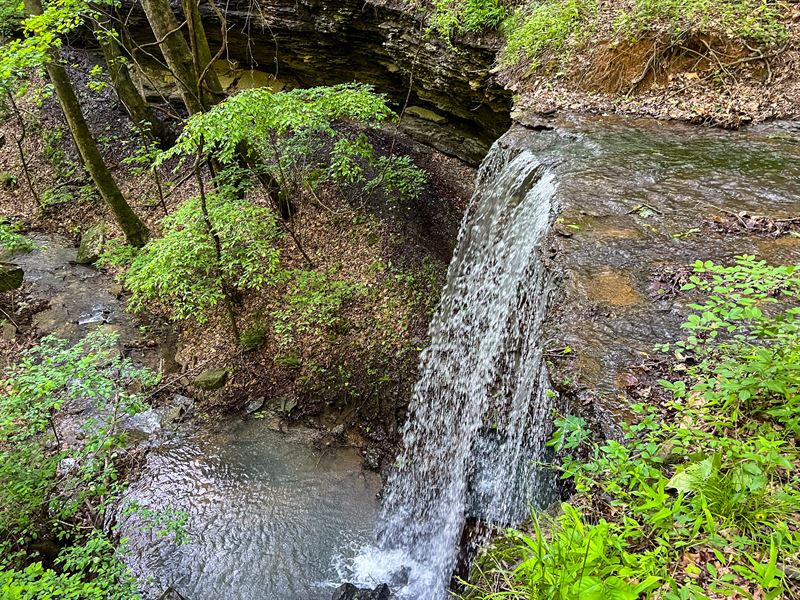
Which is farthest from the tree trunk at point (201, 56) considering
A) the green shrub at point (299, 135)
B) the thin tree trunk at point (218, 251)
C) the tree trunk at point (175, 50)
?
the thin tree trunk at point (218, 251)

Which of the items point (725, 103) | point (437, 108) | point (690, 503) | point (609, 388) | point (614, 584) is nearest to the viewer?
point (614, 584)

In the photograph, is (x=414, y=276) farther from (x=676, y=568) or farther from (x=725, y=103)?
(x=676, y=568)

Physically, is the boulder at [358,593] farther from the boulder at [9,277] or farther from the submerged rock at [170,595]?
the boulder at [9,277]

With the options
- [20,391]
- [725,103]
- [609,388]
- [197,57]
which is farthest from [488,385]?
[197,57]

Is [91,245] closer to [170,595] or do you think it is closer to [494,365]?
[170,595]

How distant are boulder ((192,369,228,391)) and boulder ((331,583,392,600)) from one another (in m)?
4.00

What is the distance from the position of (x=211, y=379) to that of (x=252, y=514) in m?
2.59

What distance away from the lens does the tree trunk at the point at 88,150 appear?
8.05 meters

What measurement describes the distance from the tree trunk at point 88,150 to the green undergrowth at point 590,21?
6.77 metres

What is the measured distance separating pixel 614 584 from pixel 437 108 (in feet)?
31.9

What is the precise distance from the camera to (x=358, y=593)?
484cm

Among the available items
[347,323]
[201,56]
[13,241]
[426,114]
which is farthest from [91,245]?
[426,114]

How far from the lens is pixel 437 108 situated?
981 cm

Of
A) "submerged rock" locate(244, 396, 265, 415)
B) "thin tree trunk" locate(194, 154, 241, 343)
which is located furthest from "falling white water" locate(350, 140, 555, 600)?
"thin tree trunk" locate(194, 154, 241, 343)
